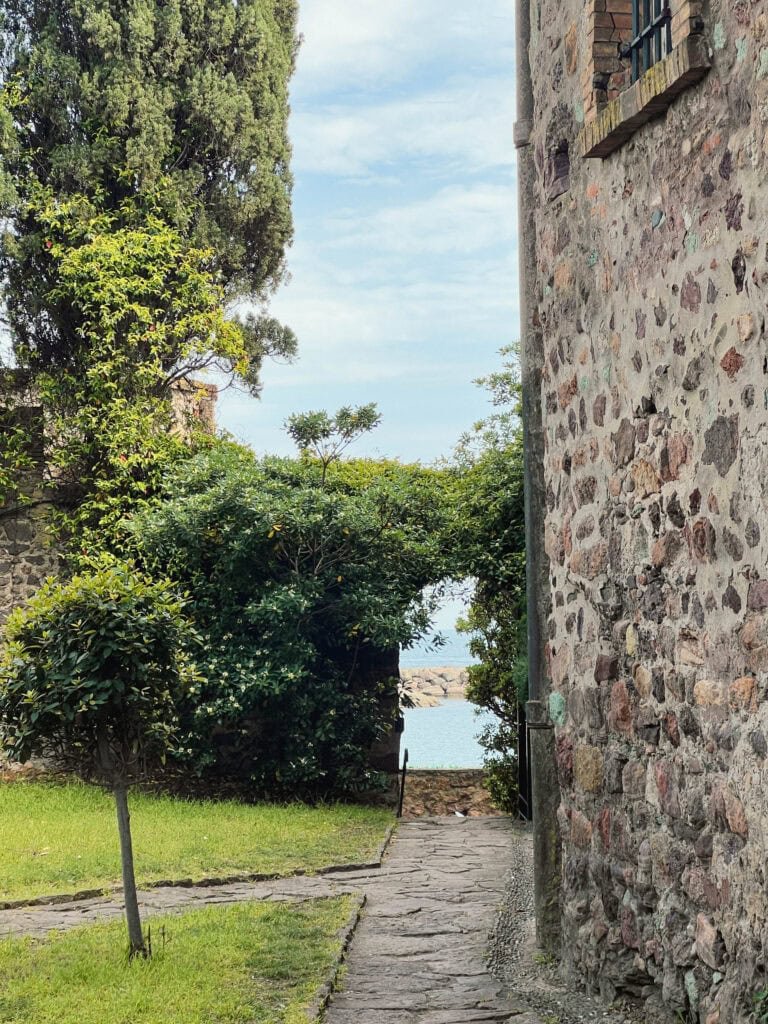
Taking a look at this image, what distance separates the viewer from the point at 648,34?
16.1 feet

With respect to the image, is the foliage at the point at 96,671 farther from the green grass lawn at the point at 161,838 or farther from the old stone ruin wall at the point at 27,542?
the old stone ruin wall at the point at 27,542

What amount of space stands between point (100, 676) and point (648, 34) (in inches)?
162

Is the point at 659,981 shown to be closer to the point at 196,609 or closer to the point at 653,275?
the point at 653,275

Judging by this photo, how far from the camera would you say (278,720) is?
11.7 m

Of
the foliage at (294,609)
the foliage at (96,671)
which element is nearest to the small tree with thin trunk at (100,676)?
the foliage at (96,671)

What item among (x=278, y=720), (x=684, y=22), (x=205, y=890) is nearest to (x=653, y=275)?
(x=684, y=22)

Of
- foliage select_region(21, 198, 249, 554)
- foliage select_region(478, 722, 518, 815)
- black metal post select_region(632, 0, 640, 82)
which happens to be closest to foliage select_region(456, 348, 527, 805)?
foliage select_region(478, 722, 518, 815)

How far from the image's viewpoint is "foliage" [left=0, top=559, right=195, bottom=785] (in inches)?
225

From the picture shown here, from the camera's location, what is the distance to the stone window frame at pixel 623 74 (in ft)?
13.9

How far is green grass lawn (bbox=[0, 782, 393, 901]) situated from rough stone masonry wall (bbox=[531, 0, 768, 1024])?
3589 mm

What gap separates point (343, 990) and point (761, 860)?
2.43 meters

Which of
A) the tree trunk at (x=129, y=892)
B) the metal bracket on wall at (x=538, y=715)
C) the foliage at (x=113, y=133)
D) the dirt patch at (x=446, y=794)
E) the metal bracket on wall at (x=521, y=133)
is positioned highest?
the foliage at (x=113, y=133)

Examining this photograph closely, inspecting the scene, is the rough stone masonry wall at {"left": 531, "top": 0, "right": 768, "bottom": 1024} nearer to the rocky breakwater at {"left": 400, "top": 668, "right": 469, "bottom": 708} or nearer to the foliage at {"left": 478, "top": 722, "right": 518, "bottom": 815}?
the foliage at {"left": 478, "top": 722, "right": 518, "bottom": 815}

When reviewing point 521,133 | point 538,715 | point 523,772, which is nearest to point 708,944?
point 538,715
